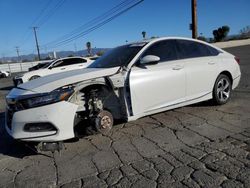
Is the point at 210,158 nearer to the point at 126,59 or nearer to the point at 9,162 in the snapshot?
the point at 126,59

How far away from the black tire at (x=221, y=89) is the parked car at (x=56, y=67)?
9761 mm

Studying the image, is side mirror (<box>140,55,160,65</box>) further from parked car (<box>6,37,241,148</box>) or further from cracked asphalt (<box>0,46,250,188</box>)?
cracked asphalt (<box>0,46,250,188</box>)

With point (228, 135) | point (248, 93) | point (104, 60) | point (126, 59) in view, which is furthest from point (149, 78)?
point (248, 93)

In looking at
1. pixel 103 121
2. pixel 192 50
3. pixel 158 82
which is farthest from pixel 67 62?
pixel 103 121

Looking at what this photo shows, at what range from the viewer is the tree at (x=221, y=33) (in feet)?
193

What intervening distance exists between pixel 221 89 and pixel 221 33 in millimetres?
58545

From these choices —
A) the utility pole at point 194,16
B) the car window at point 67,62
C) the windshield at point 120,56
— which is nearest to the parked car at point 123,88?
the windshield at point 120,56

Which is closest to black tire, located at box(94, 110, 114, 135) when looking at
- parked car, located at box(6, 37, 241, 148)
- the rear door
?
parked car, located at box(6, 37, 241, 148)

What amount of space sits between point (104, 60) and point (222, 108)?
2853mm

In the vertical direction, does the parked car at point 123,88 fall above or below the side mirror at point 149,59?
below

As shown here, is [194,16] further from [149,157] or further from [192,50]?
[149,157]

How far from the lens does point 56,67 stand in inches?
575

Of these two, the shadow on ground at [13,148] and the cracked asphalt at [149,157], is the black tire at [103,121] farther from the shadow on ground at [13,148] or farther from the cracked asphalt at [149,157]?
the shadow on ground at [13,148]

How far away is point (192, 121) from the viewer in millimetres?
5137
